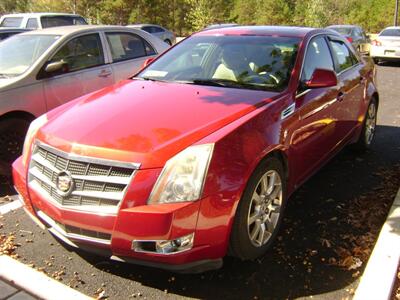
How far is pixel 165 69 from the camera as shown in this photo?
4.46 m

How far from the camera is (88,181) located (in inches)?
113

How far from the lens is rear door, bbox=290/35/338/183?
151 inches

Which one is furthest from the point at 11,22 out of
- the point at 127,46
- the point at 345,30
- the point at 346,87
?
the point at 346,87

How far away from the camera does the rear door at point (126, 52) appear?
6.51 m

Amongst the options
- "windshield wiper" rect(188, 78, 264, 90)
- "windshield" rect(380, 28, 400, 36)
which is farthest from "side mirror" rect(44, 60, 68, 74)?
"windshield" rect(380, 28, 400, 36)

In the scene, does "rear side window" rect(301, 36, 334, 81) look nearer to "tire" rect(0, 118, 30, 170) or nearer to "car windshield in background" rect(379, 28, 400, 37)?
"tire" rect(0, 118, 30, 170)

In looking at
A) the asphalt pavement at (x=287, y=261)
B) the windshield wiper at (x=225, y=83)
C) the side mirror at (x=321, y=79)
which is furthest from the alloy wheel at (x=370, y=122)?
the windshield wiper at (x=225, y=83)

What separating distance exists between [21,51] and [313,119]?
12.8ft

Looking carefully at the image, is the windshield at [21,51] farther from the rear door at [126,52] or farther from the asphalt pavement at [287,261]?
the asphalt pavement at [287,261]

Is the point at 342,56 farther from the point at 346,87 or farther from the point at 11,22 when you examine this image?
the point at 11,22

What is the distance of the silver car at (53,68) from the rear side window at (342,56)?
3001 millimetres

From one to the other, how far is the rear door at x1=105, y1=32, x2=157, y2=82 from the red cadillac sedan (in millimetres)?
2152

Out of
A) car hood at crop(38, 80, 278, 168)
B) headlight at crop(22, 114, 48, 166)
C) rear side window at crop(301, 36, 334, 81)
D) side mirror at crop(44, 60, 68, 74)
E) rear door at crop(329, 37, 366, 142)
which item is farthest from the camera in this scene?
side mirror at crop(44, 60, 68, 74)

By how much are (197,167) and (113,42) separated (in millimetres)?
4312
